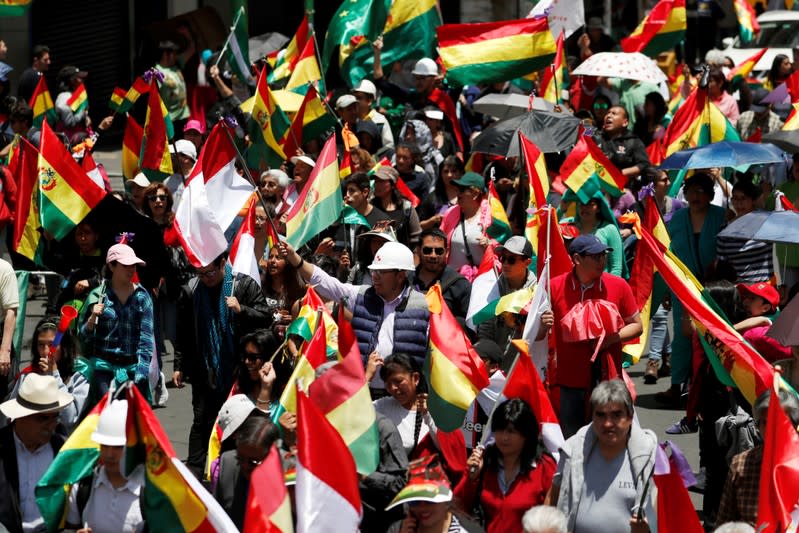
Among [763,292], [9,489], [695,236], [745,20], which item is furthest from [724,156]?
[745,20]

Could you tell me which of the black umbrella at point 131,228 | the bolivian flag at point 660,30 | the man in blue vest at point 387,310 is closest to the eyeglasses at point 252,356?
the man in blue vest at point 387,310

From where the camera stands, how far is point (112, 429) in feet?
25.7

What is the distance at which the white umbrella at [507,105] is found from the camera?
15.3 meters

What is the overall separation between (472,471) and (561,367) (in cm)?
180

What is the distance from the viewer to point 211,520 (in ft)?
23.4

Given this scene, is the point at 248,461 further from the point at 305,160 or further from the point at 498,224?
the point at 305,160

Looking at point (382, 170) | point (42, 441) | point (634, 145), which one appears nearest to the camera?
point (42, 441)

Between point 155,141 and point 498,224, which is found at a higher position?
point 155,141

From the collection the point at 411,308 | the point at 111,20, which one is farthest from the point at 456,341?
the point at 111,20

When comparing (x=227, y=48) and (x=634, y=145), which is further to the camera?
(x=227, y=48)

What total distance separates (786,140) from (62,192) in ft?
17.6

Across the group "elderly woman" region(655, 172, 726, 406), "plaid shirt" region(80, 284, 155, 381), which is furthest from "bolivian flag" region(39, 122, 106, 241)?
"elderly woman" region(655, 172, 726, 406)

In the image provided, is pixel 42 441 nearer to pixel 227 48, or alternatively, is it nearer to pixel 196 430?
pixel 196 430

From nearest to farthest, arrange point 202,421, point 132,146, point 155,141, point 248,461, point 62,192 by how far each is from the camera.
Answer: point 248,461, point 202,421, point 62,192, point 155,141, point 132,146
